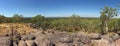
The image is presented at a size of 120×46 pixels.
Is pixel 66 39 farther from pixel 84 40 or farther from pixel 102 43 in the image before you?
pixel 102 43

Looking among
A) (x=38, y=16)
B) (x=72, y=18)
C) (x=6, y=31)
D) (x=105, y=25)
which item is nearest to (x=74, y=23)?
(x=72, y=18)

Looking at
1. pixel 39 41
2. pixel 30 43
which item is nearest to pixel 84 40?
pixel 39 41

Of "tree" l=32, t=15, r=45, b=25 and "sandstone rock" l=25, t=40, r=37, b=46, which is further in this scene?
"tree" l=32, t=15, r=45, b=25

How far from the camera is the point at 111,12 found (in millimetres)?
66125

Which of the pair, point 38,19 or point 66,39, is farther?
point 38,19

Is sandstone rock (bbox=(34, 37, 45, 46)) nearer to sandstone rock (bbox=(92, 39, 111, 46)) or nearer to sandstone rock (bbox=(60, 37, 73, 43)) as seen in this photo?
sandstone rock (bbox=(60, 37, 73, 43))

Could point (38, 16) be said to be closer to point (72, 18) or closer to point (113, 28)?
point (72, 18)

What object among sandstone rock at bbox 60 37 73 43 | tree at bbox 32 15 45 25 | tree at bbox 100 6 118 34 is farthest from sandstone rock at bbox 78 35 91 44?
tree at bbox 32 15 45 25

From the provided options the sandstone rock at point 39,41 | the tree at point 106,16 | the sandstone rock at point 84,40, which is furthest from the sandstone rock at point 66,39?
the tree at point 106,16

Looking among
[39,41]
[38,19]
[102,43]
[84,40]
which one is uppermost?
[38,19]

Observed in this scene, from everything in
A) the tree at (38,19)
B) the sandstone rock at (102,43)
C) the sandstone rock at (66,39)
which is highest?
the tree at (38,19)

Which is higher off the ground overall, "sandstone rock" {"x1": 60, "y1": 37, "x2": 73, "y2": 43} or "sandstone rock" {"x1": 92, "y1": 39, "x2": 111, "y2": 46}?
"sandstone rock" {"x1": 60, "y1": 37, "x2": 73, "y2": 43}

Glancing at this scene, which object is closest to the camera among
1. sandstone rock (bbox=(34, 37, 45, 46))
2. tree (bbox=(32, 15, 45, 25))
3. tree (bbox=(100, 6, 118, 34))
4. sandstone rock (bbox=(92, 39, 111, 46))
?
sandstone rock (bbox=(34, 37, 45, 46))

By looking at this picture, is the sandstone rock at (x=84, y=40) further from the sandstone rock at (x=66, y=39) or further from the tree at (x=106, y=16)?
the tree at (x=106, y=16)
